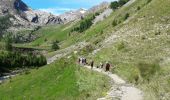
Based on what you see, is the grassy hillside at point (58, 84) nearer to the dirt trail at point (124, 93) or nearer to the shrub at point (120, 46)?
the dirt trail at point (124, 93)

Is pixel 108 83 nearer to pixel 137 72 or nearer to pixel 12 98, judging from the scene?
pixel 137 72

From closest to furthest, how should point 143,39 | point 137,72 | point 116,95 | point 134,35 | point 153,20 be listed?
point 116,95
point 137,72
point 143,39
point 134,35
point 153,20

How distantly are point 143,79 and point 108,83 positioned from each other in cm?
409

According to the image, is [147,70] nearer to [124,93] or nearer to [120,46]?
[124,93]

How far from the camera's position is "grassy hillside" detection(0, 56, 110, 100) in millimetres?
48106

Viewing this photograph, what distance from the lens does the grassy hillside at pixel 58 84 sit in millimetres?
48106

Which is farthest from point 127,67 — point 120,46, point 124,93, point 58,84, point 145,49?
point 120,46

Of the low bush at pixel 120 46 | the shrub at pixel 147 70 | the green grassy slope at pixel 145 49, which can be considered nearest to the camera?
the green grassy slope at pixel 145 49

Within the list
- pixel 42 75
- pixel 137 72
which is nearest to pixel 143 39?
pixel 42 75

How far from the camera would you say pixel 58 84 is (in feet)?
192

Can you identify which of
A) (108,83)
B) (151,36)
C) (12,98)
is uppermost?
(151,36)

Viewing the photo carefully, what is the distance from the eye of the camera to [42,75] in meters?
69.5

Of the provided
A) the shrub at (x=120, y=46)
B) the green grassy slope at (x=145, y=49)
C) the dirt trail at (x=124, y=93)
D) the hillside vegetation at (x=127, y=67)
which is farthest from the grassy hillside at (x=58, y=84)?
the shrub at (x=120, y=46)

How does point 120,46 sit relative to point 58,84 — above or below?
above
